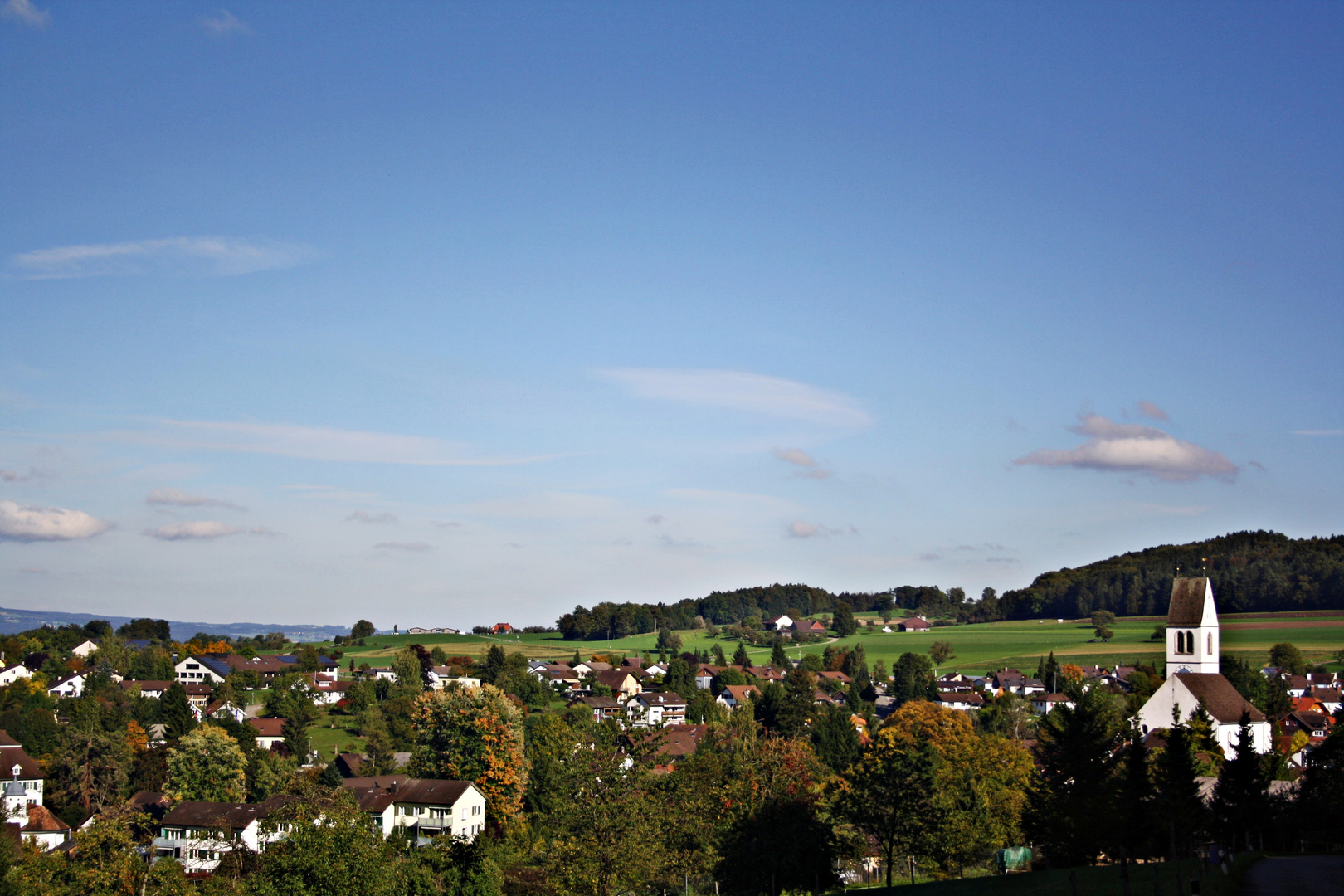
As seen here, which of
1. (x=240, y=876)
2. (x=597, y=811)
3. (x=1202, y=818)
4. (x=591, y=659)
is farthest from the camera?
(x=591, y=659)

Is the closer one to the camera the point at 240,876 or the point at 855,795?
the point at 855,795

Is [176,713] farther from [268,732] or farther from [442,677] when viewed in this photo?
[442,677]

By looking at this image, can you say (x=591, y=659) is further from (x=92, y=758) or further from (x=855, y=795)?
(x=855, y=795)

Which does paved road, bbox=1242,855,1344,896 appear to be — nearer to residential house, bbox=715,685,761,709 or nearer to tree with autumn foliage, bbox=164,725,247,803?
tree with autumn foliage, bbox=164,725,247,803

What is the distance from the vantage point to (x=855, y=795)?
2159 inches

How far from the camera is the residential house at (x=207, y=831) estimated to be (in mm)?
75000

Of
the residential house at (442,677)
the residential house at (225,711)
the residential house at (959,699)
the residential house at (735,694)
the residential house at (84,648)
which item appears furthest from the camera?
the residential house at (84,648)

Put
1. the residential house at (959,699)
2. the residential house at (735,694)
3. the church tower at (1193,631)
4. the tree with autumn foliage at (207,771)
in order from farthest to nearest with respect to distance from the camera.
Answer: the residential house at (959,699) → the residential house at (735,694) → the church tower at (1193,631) → the tree with autumn foliage at (207,771)

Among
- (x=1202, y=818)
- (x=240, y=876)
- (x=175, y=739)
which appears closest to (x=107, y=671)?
(x=175, y=739)

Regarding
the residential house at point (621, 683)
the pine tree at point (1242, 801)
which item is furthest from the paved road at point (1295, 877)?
the residential house at point (621, 683)

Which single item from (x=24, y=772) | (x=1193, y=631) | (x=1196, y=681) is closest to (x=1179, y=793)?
(x=1196, y=681)

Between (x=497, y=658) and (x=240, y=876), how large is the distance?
82.5m

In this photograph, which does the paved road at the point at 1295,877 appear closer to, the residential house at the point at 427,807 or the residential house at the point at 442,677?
the residential house at the point at 427,807

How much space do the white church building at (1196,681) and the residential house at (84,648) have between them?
14535cm
